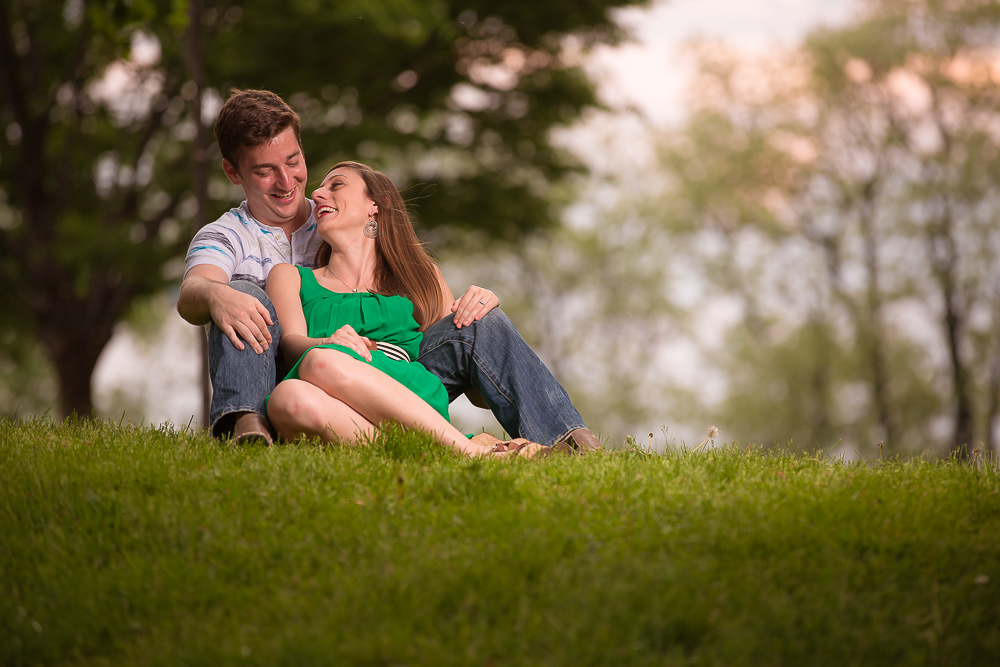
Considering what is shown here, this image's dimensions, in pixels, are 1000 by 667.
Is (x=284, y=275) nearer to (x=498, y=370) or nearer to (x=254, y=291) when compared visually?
(x=254, y=291)

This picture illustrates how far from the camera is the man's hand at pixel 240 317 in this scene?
13.8 ft

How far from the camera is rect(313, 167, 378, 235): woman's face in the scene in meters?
4.78

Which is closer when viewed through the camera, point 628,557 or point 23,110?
point 628,557

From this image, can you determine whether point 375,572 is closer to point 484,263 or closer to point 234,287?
point 234,287

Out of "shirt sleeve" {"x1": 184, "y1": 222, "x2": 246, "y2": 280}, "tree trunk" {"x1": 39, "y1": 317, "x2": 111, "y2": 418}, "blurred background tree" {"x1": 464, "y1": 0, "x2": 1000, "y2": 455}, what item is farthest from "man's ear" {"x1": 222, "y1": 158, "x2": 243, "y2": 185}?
"blurred background tree" {"x1": 464, "y1": 0, "x2": 1000, "y2": 455}

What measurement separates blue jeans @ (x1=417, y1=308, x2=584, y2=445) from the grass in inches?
26.4

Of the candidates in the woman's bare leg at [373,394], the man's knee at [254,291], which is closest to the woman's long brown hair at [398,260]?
the man's knee at [254,291]

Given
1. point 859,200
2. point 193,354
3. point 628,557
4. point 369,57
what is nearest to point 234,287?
A: point 628,557

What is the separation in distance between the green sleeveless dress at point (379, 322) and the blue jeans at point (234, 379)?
0.36 metres

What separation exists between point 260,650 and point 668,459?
2314mm

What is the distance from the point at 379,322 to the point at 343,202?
786 mm

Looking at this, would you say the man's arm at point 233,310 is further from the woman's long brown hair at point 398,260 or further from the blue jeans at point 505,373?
the blue jeans at point 505,373

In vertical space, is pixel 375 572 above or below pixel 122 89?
below

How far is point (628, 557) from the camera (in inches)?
119
